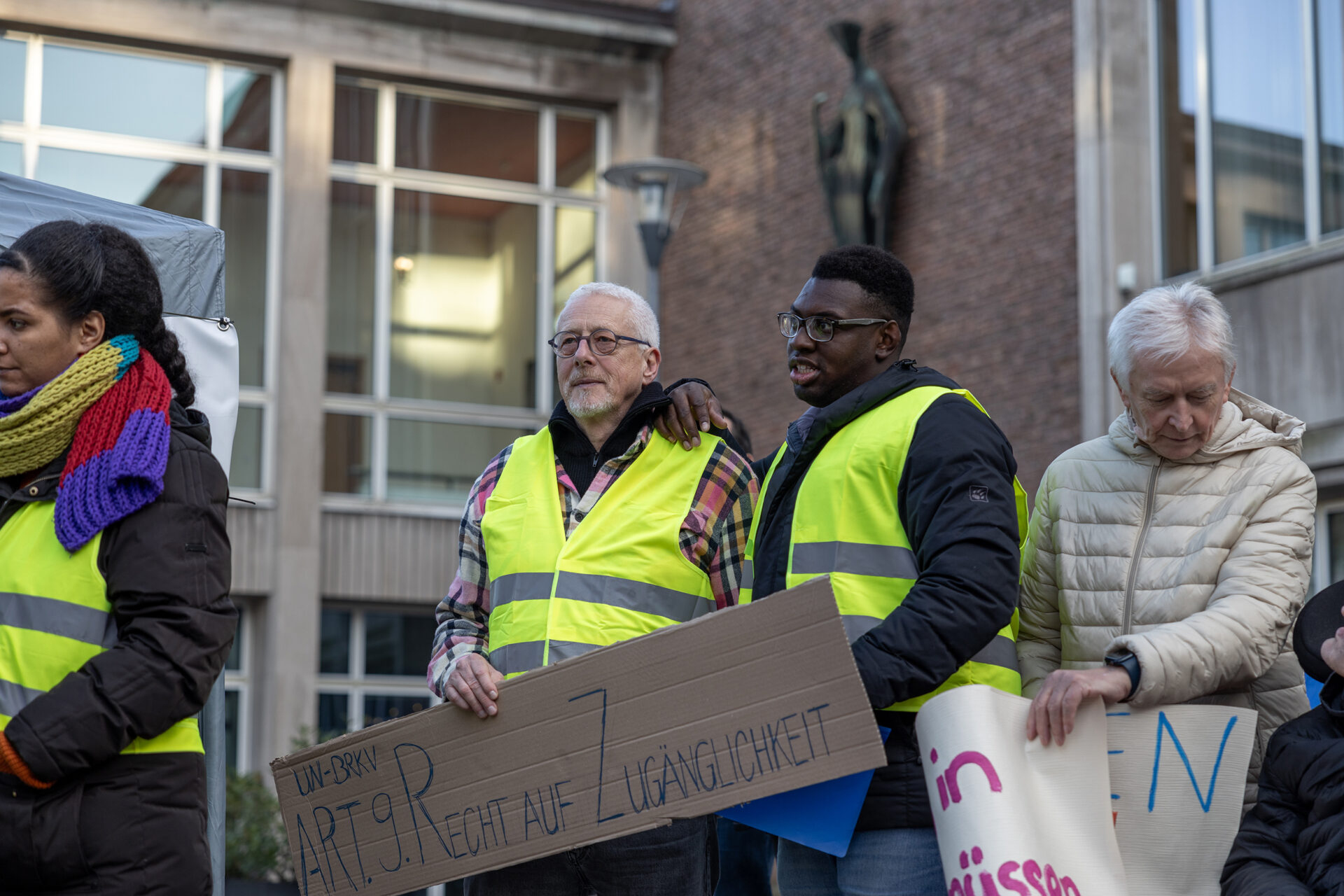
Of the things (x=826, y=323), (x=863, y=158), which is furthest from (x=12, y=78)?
(x=826, y=323)

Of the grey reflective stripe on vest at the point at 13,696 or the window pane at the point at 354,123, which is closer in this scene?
the grey reflective stripe on vest at the point at 13,696

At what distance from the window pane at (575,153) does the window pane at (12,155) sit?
5090 millimetres

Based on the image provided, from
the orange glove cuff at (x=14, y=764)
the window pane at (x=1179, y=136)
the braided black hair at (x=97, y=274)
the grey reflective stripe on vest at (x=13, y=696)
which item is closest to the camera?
the orange glove cuff at (x=14, y=764)

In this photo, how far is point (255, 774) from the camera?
1383 cm

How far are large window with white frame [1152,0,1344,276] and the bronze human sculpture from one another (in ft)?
7.79

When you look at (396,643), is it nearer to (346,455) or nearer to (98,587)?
(346,455)

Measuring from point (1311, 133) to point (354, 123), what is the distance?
30.0ft

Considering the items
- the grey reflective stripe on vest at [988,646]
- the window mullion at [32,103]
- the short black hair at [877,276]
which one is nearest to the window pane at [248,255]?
the window mullion at [32,103]

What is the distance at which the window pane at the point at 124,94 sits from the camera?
1577cm

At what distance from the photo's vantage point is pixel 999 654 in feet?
11.7

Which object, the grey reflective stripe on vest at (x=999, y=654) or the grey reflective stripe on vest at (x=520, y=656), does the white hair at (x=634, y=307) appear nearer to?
the grey reflective stripe on vest at (x=520, y=656)

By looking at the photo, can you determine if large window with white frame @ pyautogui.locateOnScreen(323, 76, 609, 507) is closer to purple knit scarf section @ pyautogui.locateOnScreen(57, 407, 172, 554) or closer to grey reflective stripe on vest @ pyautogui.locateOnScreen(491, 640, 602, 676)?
grey reflective stripe on vest @ pyautogui.locateOnScreen(491, 640, 602, 676)

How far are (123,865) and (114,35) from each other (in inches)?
554

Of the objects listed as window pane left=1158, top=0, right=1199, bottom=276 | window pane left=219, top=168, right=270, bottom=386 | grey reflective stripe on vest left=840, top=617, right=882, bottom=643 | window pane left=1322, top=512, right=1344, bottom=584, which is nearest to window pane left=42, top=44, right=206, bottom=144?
window pane left=219, top=168, right=270, bottom=386
